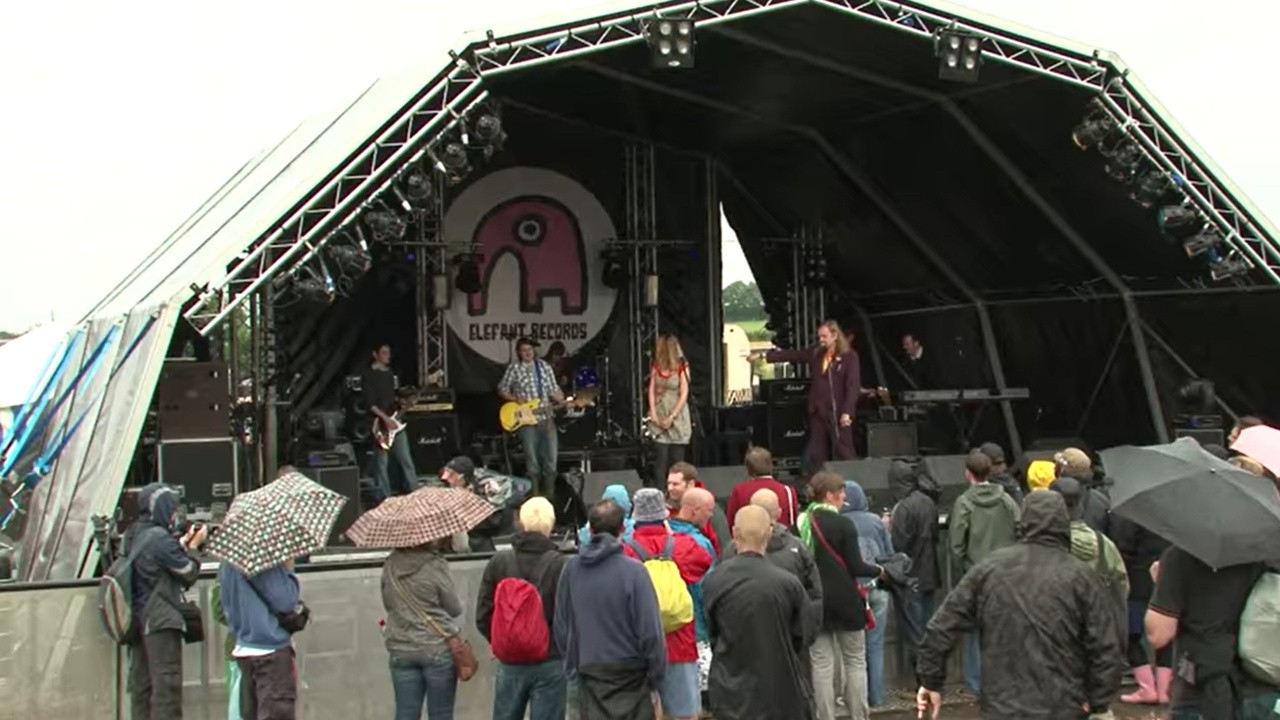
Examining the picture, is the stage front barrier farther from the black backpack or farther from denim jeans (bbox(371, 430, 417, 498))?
denim jeans (bbox(371, 430, 417, 498))

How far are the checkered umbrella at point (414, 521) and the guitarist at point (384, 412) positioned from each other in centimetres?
701

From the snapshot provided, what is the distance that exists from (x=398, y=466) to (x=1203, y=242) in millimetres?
7805

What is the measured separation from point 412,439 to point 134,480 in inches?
149

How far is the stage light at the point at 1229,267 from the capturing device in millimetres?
12938

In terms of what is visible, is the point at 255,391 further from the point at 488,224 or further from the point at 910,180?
the point at 910,180

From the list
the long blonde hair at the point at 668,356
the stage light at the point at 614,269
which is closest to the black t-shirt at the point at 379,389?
the long blonde hair at the point at 668,356

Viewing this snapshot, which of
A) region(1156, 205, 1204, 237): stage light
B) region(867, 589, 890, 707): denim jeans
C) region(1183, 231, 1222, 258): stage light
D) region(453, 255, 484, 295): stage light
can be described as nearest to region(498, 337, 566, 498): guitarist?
region(453, 255, 484, 295): stage light

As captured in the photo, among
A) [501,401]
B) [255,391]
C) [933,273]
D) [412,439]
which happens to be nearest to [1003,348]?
[933,273]

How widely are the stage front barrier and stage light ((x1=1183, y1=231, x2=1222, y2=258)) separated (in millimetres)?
7581

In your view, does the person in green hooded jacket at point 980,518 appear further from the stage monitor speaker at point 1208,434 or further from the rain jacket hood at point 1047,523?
the stage monitor speaker at point 1208,434

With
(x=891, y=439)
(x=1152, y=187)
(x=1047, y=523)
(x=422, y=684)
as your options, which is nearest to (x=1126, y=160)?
(x=1152, y=187)

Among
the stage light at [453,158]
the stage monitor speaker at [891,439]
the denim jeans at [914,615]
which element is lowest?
the denim jeans at [914,615]

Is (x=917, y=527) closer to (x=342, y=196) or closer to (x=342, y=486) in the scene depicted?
(x=342, y=486)

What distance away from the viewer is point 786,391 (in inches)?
637
